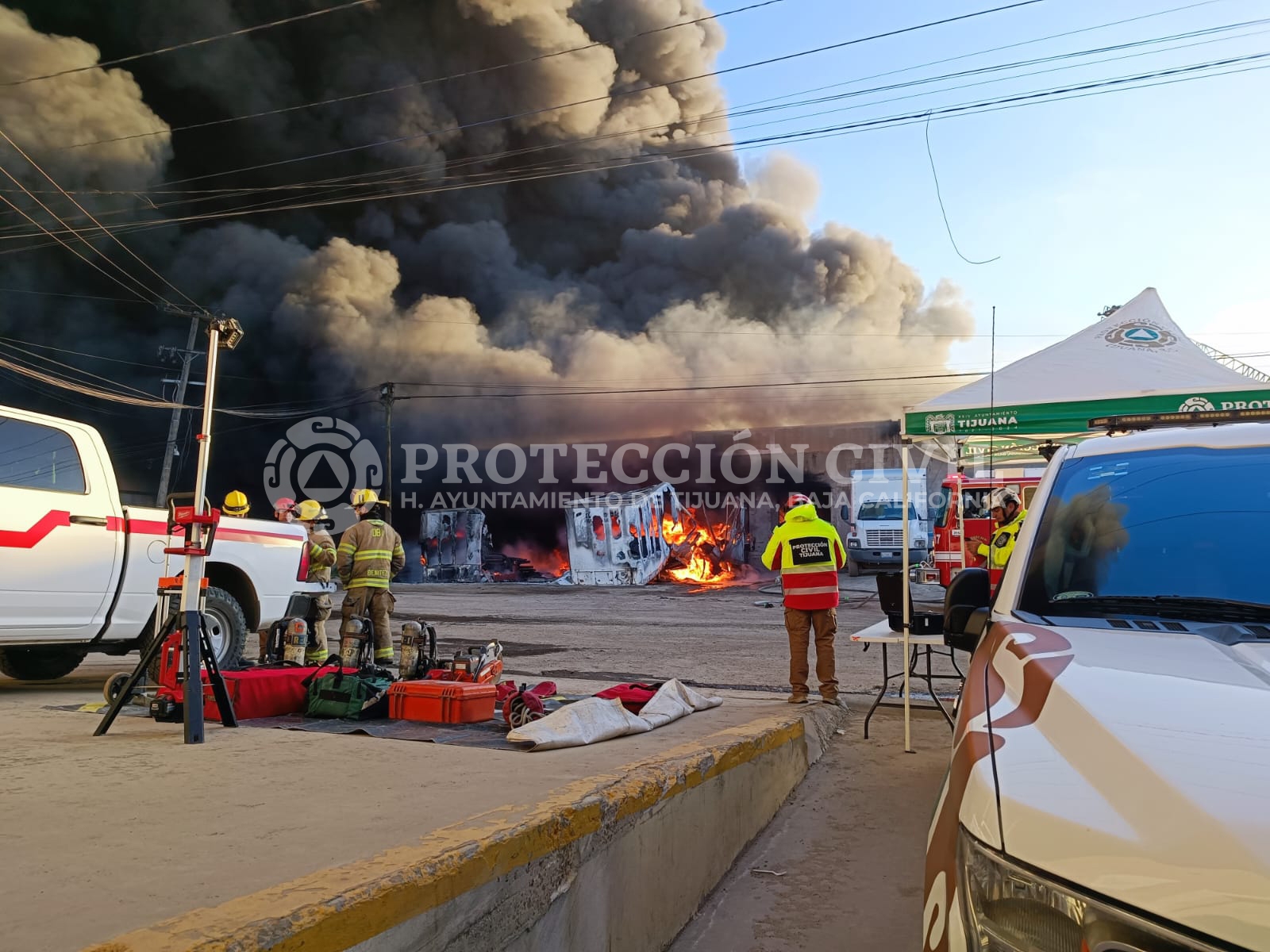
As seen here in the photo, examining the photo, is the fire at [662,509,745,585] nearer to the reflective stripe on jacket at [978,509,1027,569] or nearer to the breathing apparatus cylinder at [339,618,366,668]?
the reflective stripe on jacket at [978,509,1027,569]

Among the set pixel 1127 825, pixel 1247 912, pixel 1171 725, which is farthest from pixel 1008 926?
pixel 1171 725

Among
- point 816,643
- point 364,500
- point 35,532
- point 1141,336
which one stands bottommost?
point 816,643

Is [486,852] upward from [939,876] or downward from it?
downward

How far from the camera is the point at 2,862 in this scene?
2.42 m

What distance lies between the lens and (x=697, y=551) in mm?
33500

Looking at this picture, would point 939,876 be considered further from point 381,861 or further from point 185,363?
point 185,363

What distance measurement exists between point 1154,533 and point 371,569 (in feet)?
25.4

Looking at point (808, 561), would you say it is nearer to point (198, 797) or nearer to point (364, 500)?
point (364, 500)

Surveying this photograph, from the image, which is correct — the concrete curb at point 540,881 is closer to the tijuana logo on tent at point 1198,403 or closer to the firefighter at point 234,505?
the firefighter at point 234,505

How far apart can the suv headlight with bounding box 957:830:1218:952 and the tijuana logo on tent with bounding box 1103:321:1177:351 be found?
10.8 metres

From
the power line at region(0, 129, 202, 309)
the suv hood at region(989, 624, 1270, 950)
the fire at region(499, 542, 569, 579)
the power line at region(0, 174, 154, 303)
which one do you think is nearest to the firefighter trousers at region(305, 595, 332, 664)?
the suv hood at region(989, 624, 1270, 950)

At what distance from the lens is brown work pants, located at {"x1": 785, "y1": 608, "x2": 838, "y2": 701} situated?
771 cm

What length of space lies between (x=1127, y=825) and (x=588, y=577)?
31419 mm

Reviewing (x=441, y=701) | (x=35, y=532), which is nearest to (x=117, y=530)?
(x=35, y=532)
